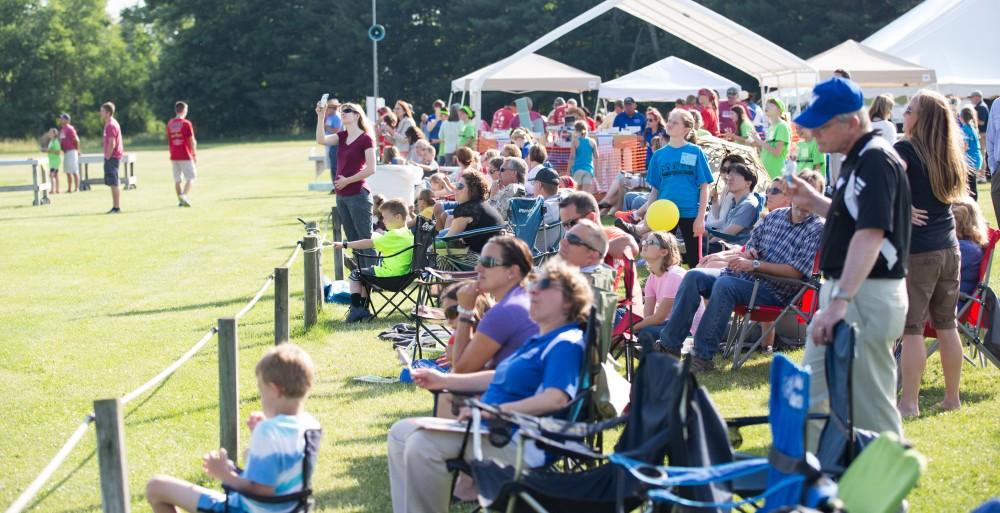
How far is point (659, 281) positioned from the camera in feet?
23.4

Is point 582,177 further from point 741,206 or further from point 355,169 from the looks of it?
point 741,206

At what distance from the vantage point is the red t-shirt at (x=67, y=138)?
24656mm

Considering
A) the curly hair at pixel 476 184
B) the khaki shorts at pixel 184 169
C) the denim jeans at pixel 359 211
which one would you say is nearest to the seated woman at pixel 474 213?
the curly hair at pixel 476 184

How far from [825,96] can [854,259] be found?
0.61 metres

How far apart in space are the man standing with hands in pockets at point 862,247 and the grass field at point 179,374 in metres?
0.79

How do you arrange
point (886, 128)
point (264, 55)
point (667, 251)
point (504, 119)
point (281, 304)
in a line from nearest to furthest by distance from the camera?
1. point (667, 251)
2. point (281, 304)
3. point (886, 128)
4. point (504, 119)
5. point (264, 55)

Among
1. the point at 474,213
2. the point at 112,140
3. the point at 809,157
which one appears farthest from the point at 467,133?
the point at 474,213

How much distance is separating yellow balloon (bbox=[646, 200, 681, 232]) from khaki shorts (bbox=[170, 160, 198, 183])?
13.5 meters

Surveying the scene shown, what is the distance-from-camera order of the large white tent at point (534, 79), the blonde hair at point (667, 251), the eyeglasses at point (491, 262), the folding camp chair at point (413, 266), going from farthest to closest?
the large white tent at point (534, 79) → the folding camp chair at point (413, 266) → the blonde hair at point (667, 251) → the eyeglasses at point (491, 262)

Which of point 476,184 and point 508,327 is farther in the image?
point 476,184

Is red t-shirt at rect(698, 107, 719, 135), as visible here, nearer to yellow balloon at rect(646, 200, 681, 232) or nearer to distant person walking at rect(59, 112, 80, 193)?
yellow balloon at rect(646, 200, 681, 232)

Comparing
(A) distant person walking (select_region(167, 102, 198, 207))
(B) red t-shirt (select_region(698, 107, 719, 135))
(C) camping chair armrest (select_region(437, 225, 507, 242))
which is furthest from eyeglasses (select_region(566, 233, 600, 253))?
(A) distant person walking (select_region(167, 102, 198, 207))

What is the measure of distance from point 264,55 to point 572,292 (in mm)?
64286

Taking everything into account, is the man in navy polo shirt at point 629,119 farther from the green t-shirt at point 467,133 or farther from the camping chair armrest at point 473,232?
the camping chair armrest at point 473,232
